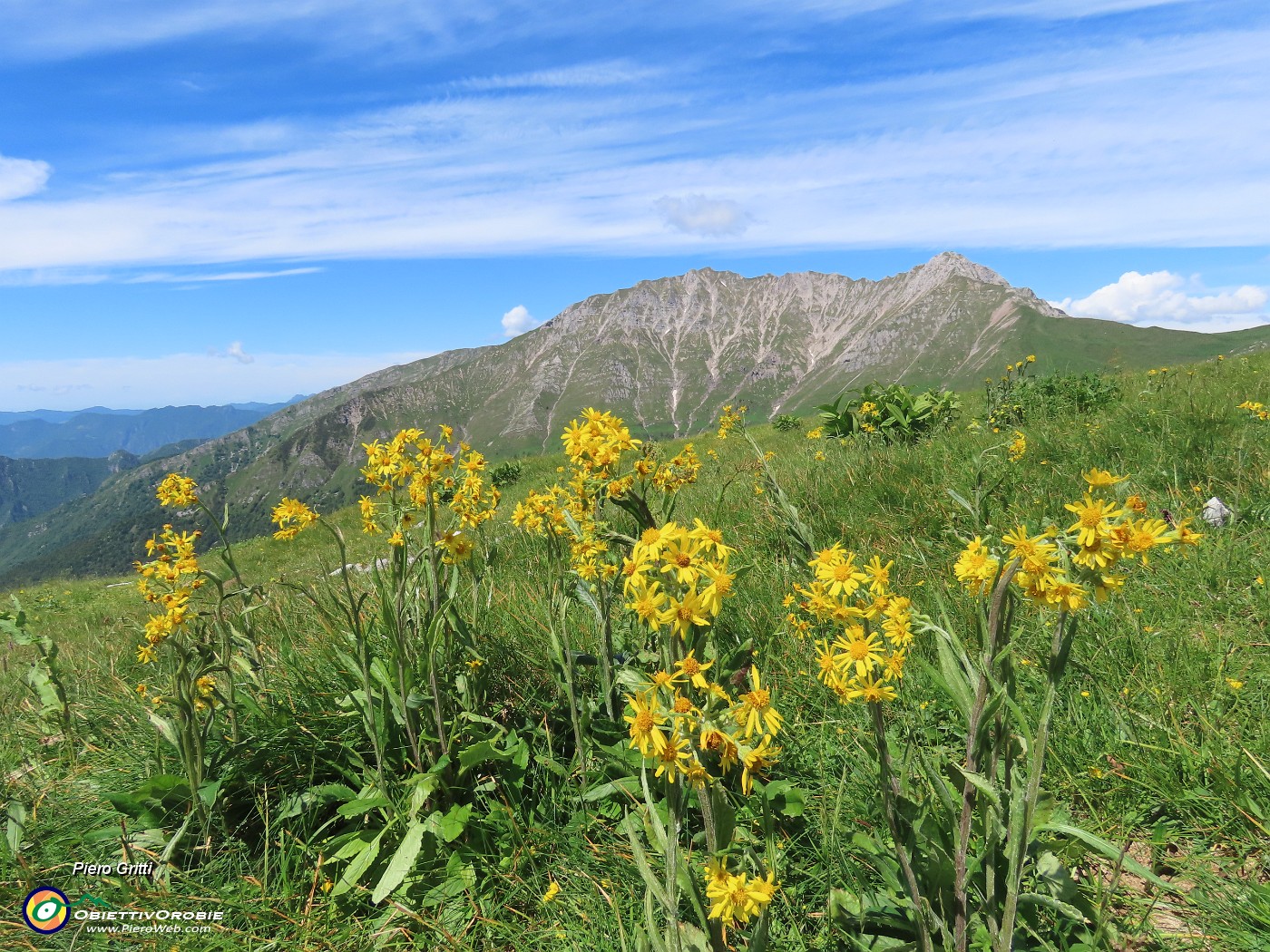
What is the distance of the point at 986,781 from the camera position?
172 centimetres

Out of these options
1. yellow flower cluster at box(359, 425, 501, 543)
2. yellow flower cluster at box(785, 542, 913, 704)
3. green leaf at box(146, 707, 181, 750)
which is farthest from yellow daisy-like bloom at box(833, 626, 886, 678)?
green leaf at box(146, 707, 181, 750)

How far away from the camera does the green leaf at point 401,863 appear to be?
270cm

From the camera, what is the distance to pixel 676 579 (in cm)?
194

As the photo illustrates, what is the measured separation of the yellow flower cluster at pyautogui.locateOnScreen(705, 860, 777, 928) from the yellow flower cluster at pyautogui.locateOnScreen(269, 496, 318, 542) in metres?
3.38

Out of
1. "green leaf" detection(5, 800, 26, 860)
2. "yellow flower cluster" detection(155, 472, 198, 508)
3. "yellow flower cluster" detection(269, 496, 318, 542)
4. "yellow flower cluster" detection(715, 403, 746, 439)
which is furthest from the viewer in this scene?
"yellow flower cluster" detection(715, 403, 746, 439)

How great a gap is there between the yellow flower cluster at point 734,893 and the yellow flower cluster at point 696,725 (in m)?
0.26

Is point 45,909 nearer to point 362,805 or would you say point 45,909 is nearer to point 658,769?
point 362,805

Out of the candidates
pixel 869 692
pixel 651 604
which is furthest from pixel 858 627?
pixel 651 604

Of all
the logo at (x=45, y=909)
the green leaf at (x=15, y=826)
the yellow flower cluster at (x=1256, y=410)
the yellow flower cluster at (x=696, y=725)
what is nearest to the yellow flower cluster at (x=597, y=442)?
the yellow flower cluster at (x=696, y=725)

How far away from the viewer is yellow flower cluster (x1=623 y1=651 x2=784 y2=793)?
1709 millimetres

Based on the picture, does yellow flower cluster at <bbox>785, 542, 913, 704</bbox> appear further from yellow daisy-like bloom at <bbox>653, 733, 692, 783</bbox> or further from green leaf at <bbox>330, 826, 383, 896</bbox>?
green leaf at <bbox>330, 826, 383, 896</bbox>

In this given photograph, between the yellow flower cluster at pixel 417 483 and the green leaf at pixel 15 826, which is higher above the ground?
the yellow flower cluster at pixel 417 483

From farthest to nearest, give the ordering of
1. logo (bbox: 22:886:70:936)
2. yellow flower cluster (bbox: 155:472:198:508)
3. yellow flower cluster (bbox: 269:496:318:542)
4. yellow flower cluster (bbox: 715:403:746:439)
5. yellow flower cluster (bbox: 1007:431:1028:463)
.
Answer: yellow flower cluster (bbox: 715:403:746:439) < yellow flower cluster (bbox: 1007:431:1028:463) < yellow flower cluster (bbox: 269:496:318:542) < yellow flower cluster (bbox: 155:472:198:508) < logo (bbox: 22:886:70:936)

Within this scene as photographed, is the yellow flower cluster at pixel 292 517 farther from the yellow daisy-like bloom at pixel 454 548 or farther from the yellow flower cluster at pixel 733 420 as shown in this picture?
the yellow flower cluster at pixel 733 420
